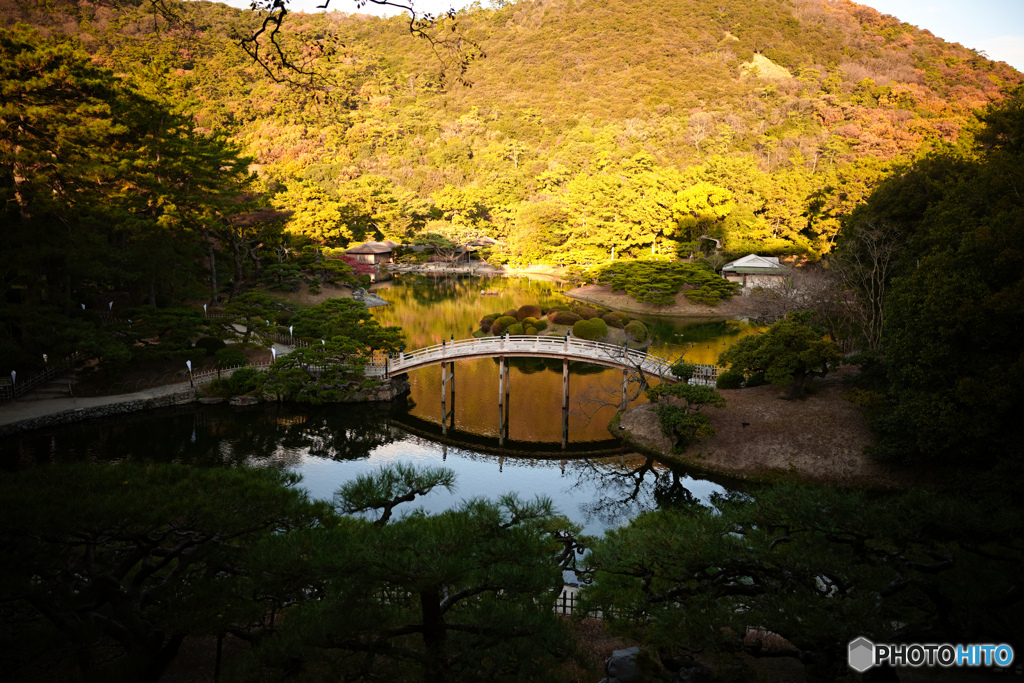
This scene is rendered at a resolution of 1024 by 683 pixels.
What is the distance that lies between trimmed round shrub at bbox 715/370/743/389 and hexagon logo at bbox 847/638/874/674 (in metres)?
17.1

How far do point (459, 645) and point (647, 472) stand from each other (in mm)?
12827

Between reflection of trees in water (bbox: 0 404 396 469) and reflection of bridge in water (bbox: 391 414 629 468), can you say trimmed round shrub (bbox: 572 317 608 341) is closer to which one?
reflection of bridge in water (bbox: 391 414 629 468)

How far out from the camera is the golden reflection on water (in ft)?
74.0

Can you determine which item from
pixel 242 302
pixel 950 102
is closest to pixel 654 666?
pixel 242 302

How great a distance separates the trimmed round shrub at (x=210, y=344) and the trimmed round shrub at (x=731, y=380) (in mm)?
20063

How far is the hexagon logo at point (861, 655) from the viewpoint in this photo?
5.10 metres

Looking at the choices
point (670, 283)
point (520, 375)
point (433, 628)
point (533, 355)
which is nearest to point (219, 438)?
point (533, 355)

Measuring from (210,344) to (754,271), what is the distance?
117 feet

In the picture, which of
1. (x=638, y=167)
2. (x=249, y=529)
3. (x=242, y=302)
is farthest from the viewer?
(x=638, y=167)

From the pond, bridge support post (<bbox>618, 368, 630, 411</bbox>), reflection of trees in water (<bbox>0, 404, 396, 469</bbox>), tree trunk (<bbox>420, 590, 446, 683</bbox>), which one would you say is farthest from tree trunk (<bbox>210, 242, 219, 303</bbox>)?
tree trunk (<bbox>420, 590, 446, 683</bbox>)

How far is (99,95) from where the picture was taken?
23625mm

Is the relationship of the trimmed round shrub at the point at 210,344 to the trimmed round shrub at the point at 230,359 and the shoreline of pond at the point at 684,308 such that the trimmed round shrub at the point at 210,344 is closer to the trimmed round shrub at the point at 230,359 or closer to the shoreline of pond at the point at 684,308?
the trimmed round shrub at the point at 230,359

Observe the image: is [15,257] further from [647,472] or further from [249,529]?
[647,472]

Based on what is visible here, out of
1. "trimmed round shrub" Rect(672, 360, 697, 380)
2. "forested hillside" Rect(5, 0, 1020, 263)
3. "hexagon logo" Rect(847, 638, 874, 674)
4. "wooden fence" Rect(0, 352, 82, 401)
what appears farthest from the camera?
"forested hillside" Rect(5, 0, 1020, 263)
